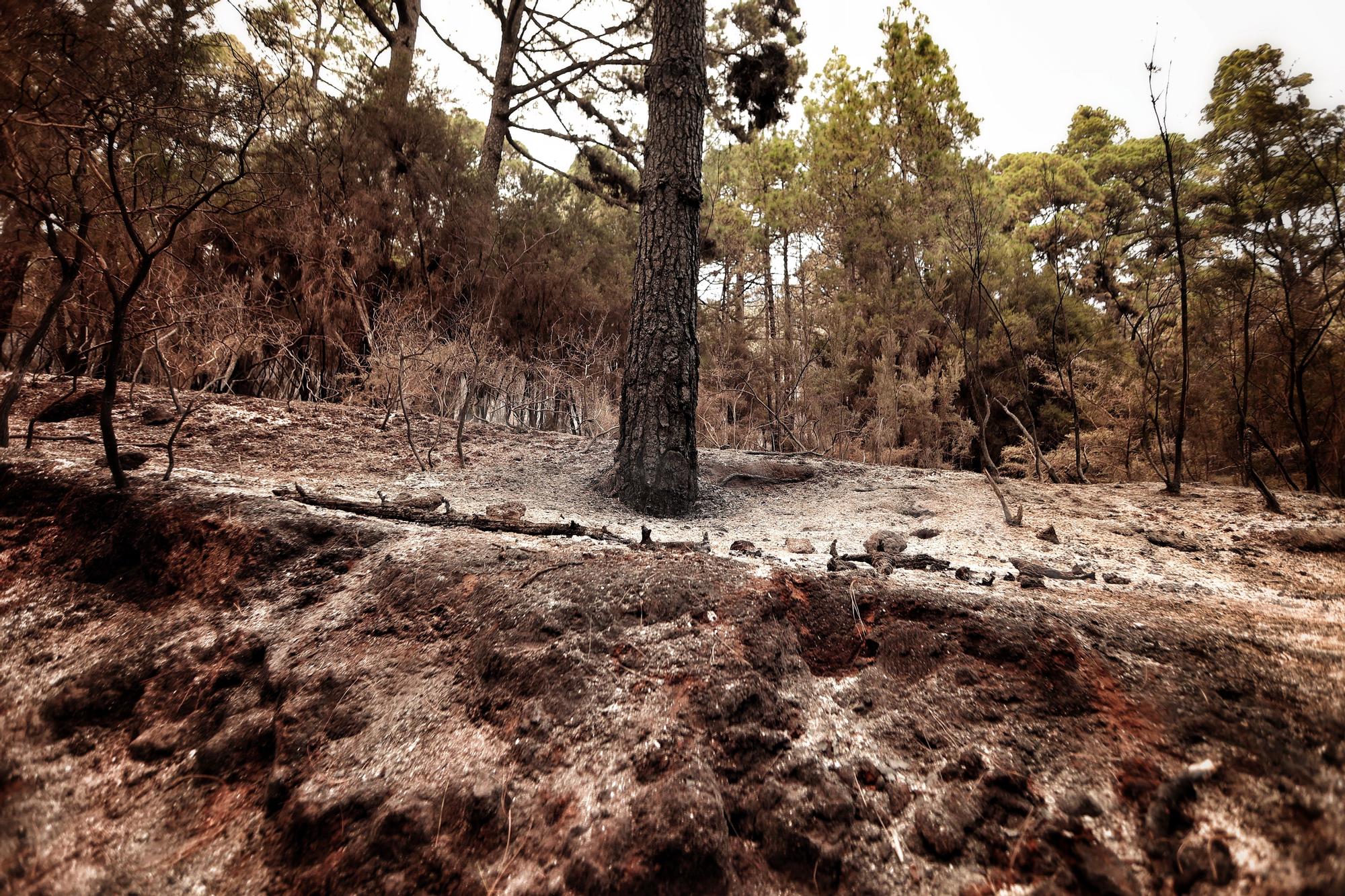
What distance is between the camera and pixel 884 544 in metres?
2.35

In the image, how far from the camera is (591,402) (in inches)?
271

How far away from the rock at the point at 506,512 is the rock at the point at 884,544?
1489 mm

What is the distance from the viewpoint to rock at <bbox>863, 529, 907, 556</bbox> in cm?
224

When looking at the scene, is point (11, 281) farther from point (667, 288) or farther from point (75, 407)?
point (667, 288)

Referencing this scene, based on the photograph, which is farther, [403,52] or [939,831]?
[403,52]

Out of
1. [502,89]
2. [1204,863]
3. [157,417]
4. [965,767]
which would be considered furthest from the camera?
[502,89]

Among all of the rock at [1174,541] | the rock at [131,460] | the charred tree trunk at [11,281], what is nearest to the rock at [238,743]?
the rock at [131,460]

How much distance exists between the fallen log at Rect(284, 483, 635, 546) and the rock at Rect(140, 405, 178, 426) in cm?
148

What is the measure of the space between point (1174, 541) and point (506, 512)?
2.99m

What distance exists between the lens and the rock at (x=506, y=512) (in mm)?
2217

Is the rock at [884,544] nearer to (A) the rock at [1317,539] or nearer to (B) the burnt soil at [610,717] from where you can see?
(B) the burnt soil at [610,717]

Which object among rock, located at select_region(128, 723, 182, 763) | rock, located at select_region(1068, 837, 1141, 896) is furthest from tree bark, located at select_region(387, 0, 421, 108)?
rock, located at select_region(1068, 837, 1141, 896)

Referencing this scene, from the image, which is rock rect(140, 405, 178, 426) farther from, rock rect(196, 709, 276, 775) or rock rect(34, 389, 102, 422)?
rock rect(196, 709, 276, 775)

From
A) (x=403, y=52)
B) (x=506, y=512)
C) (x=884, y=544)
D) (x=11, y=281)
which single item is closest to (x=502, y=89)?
(x=403, y=52)
